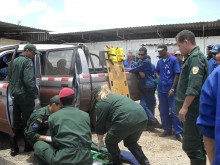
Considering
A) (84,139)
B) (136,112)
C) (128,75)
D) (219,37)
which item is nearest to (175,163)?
(136,112)

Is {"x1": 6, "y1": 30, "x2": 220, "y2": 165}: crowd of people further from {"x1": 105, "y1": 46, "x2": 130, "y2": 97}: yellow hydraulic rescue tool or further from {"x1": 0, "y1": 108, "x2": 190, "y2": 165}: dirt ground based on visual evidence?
{"x1": 105, "y1": 46, "x2": 130, "y2": 97}: yellow hydraulic rescue tool

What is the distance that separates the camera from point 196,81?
11.1ft

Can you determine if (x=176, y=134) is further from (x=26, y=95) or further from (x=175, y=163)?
(x=26, y=95)

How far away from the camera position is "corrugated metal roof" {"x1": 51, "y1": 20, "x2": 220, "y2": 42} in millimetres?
14273

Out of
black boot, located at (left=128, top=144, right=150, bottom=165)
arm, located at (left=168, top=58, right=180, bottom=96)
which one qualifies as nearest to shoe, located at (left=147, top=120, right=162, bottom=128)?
arm, located at (left=168, top=58, right=180, bottom=96)

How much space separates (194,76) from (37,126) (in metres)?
2.43

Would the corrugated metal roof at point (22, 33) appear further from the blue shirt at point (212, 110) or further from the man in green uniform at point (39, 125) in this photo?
the blue shirt at point (212, 110)

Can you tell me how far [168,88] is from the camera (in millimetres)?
6023

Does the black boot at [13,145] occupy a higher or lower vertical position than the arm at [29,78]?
lower

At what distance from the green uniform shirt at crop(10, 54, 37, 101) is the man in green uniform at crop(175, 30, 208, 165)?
2510 mm

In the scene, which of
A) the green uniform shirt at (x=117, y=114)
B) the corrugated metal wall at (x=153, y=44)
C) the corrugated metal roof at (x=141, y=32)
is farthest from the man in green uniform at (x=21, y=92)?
the corrugated metal roof at (x=141, y=32)

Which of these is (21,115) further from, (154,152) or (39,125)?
(154,152)

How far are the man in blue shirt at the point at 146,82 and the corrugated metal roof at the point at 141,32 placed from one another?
8.02m

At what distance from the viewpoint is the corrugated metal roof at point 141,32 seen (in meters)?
14.3
